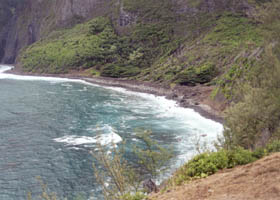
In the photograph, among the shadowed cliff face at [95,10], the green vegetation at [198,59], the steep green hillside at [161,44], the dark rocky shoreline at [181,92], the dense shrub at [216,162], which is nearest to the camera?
the dense shrub at [216,162]

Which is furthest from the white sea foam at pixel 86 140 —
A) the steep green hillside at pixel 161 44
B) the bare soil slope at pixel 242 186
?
the bare soil slope at pixel 242 186

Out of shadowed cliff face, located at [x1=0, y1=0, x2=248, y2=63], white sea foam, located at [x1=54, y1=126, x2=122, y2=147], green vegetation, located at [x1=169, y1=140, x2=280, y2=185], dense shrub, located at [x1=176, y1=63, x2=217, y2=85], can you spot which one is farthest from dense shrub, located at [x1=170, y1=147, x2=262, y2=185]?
shadowed cliff face, located at [x1=0, y1=0, x2=248, y2=63]

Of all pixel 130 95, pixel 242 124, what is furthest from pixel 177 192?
pixel 130 95

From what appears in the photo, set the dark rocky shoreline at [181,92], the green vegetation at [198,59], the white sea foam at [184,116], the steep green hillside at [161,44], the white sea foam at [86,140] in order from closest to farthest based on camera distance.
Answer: the green vegetation at [198,59], the white sea foam at [86,140], the white sea foam at [184,116], the dark rocky shoreline at [181,92], the steep green hillside at [161,44]

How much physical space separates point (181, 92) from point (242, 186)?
66060mm

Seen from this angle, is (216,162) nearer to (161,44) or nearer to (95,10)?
(161,44)

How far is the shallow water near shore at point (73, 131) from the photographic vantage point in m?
33.9

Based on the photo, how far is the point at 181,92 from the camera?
7931 centimetres

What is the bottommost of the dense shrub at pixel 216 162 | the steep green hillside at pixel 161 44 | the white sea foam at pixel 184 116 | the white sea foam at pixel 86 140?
the white sea foam at pixel 86 140

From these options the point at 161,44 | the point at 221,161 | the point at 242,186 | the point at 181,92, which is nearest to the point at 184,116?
the point at 181,92

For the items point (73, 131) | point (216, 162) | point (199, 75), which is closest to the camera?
point (216, 162)

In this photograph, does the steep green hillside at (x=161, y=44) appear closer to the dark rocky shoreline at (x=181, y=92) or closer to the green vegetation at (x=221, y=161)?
the dark rocky shoreline at (x=181, y=92)

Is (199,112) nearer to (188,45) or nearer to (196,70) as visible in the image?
(196,70)

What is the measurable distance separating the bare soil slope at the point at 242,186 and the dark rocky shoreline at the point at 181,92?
3868 cm
